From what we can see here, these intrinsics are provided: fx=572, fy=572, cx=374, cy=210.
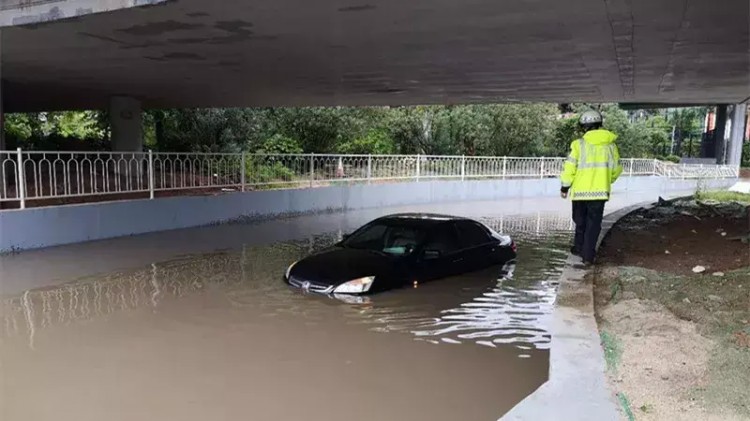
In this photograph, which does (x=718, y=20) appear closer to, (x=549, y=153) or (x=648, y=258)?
(x=648, y=258)

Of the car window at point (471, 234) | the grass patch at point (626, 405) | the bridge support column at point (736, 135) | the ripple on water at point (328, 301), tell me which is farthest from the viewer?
the bridge support column at point (736, 135)

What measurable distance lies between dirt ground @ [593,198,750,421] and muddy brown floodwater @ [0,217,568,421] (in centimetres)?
73

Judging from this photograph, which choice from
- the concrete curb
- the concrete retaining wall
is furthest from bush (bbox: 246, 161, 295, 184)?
the concrete curb

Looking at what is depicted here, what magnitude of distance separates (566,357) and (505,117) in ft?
76.6

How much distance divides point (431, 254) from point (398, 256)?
47 cm

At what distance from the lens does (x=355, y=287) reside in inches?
254

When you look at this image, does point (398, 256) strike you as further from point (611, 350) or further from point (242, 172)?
point (242, 172)

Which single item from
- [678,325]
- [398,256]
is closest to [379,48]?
[398,256]

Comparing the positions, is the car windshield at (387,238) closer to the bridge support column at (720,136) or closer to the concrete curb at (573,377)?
the concrete curb at (573,377)

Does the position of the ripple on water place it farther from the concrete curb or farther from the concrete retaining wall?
the concrete retaining wall

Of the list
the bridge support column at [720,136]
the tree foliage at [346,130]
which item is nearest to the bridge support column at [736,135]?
the bridge support column at [720,136]

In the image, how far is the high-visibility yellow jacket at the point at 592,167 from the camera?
277 inches

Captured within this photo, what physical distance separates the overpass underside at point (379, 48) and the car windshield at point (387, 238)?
2.55 meters

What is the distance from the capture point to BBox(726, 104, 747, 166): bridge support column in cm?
2764
